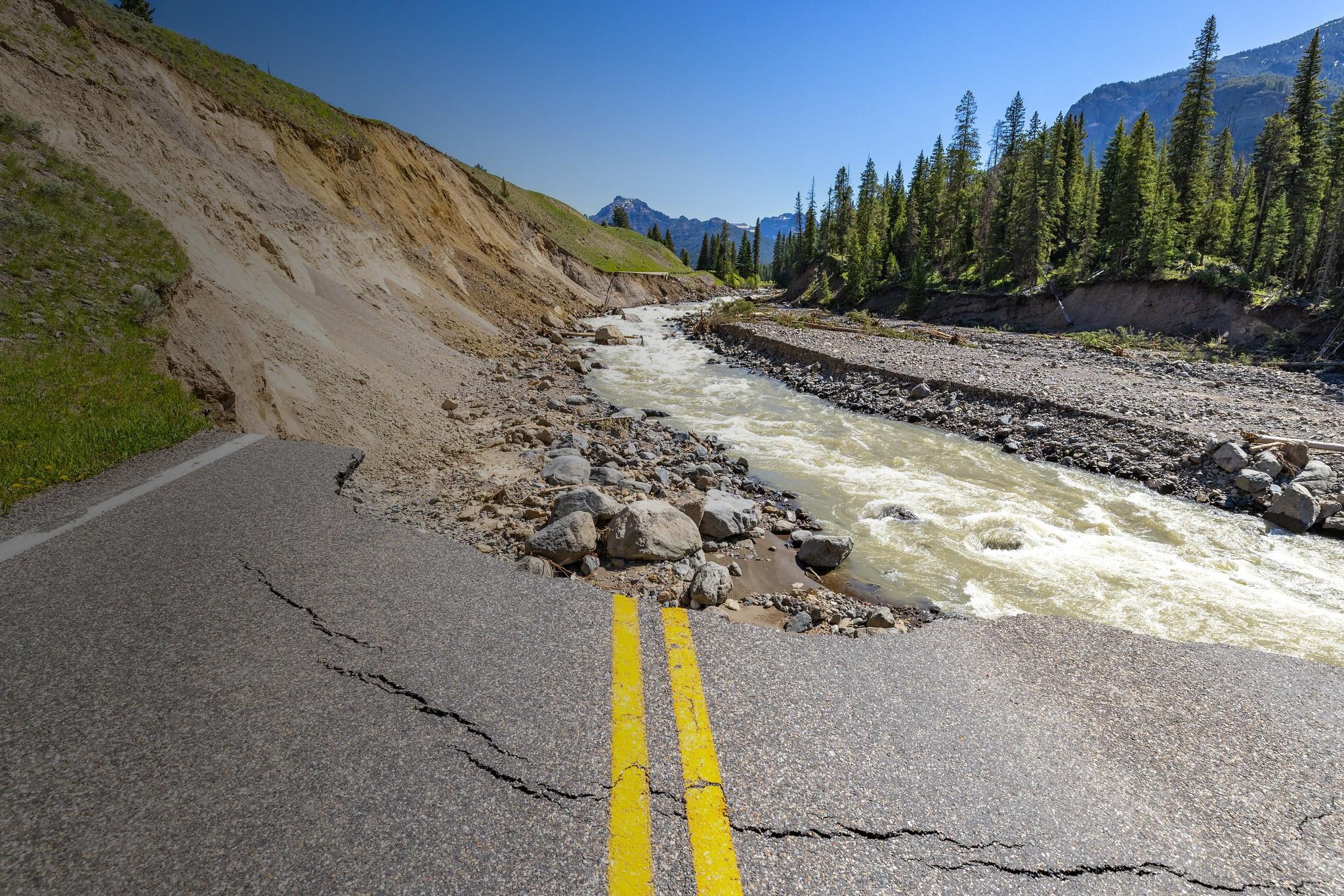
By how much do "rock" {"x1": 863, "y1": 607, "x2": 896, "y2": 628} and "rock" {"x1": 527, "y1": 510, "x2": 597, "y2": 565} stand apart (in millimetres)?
2966

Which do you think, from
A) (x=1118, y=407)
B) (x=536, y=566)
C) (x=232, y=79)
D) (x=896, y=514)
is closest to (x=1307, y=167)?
(x=1118, y=407)

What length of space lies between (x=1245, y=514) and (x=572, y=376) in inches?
713

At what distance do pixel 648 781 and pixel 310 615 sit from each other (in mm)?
2452

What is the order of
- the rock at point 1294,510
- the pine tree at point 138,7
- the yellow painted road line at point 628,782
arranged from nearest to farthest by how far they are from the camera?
the yellow painted road line at point 628,782
the rock at point 1294,510
the pine tree at point 138,7

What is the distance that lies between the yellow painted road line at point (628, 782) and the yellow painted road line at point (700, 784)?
18cm

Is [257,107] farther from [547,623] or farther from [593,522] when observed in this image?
[547,623]

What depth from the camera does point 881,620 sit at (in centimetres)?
579

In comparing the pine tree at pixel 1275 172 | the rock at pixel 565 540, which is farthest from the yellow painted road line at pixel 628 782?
the pine tree at pixel 1275 172

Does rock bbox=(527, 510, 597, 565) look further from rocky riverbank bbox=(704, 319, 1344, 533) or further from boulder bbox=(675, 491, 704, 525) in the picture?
rocky riverbank bbox=(704, 319, 1344, 533)

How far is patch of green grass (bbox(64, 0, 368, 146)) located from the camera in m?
19.5

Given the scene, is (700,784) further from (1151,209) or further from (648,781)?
(1151,209)

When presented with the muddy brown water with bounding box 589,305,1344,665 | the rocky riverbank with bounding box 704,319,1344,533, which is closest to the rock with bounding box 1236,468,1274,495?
the rocky riverbank with bounding box 704,319,1344,533

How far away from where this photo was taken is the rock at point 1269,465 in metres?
10.6

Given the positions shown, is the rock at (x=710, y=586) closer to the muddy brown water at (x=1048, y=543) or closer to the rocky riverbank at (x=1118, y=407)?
the muddy brown water at (x=1048, y=543)
